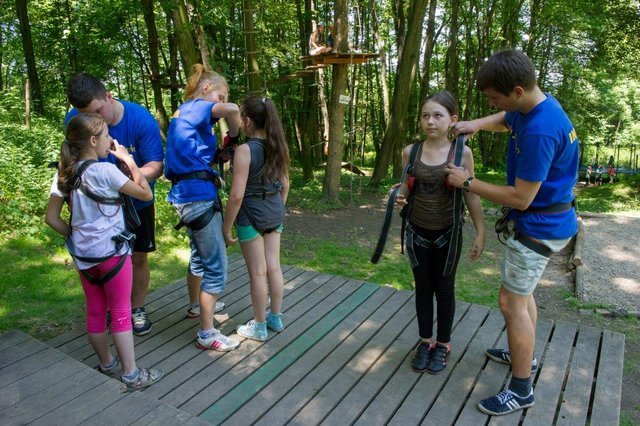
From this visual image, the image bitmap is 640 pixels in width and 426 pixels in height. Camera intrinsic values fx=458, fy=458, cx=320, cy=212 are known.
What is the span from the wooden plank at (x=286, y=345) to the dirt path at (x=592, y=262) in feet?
6.60

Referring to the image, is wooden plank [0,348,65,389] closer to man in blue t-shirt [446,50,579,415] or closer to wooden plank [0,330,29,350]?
wooden plank [0,330,29,350]

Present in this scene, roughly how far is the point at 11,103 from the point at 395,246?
10.6 m

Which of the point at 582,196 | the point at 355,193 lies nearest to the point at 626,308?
the point at 355,193

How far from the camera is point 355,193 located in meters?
11.5

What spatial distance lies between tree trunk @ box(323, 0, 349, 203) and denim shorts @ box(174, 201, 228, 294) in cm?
681

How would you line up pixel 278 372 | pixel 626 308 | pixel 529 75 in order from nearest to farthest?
pixel 529 75 < pixel 278 372 < pixel 626 308

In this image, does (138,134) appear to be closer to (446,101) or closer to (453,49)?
(446,101)

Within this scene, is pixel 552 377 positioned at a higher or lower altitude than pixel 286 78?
lower

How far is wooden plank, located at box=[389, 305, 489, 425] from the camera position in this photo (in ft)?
7.89

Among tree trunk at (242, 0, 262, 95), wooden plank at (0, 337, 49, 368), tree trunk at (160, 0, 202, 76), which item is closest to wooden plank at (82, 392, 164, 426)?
wooden plank at (0, 337, 49, 368)

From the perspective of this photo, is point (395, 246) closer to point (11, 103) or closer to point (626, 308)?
point (626, 308)

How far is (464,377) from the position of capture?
2748mm

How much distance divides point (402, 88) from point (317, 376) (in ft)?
33.3

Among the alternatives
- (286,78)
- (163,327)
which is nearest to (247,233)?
(163,327)
